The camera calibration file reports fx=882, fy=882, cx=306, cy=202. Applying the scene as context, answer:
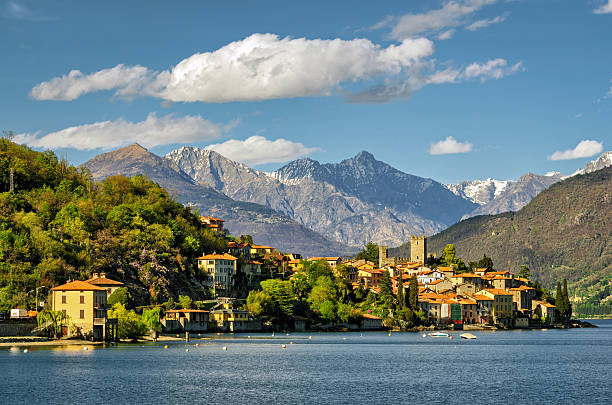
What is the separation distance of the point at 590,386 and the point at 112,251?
10440cm

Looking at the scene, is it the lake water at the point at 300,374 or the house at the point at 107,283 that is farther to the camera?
the house at the point at 107,283

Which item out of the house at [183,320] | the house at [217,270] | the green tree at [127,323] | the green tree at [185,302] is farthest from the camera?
the house at [217,270]

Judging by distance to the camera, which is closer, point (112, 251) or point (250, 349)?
point (250, 349)

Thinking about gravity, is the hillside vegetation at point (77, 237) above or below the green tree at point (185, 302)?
above

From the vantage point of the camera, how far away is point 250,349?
126 metres

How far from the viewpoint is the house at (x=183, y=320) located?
160m

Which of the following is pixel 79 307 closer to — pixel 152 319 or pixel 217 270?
pixel 152 319

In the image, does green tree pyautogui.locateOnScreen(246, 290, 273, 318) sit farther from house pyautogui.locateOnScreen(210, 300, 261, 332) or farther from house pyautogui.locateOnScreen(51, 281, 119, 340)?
house pyautogui.locateOnScreen(51, 281, 119, 340)

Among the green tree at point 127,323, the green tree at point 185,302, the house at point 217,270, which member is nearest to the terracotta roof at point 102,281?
the green tree at point 127,323

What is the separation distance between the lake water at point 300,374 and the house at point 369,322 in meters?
58.0

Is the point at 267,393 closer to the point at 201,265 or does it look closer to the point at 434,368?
the point at 434,368

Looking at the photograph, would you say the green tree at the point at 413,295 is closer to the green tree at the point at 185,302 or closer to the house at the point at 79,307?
the green tree at the point at 185,302

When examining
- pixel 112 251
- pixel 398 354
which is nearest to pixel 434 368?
pixel 398 354

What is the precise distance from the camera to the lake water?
7519 cm
